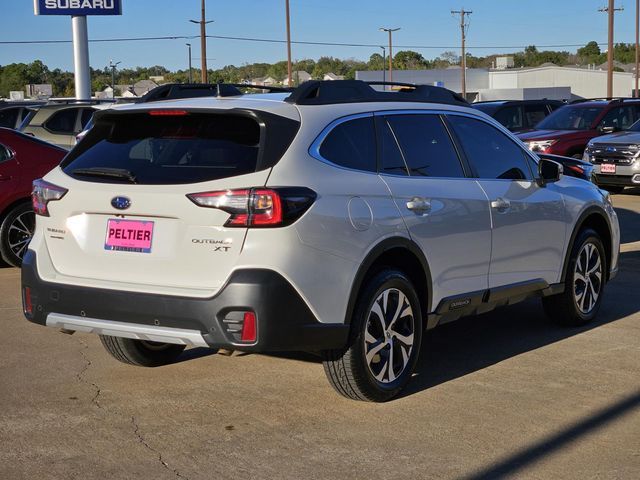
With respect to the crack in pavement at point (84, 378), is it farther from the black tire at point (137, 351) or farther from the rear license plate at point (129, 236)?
the rear license plate at point (129, 236)

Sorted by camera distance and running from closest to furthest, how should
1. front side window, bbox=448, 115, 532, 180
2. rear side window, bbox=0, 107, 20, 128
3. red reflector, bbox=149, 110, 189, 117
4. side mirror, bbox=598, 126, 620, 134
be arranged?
red reflector, bbox=149, 110, 189, 117
front side window, bbox=448, 115, 532, 180
side mirror, bbox=598, 126, 620, 134
rear side window, bbox=0, 107, 20, 128

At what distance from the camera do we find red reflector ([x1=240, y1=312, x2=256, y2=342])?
4930 millimetres

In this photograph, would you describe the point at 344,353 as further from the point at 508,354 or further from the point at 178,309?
the point at 508,354

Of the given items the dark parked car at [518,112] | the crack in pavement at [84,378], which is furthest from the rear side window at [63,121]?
the crack in pavement at [84,378]

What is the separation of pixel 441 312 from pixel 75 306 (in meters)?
2.21

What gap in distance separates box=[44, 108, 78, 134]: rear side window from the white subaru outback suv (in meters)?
14.1

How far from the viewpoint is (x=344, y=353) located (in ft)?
17.8

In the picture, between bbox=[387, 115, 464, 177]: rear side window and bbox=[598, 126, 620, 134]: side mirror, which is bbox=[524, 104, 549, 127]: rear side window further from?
bbox=[387, 115, 464, 177]: rear side window

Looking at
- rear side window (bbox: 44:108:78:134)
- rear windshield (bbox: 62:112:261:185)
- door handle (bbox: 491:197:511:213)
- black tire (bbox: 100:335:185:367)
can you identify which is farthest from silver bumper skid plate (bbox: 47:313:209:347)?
rear side window (bbox: 44:108:78:134)

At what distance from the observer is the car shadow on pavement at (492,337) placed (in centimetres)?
650

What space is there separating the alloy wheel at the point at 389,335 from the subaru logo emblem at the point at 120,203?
1435mm

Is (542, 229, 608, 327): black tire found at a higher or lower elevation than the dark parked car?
lower

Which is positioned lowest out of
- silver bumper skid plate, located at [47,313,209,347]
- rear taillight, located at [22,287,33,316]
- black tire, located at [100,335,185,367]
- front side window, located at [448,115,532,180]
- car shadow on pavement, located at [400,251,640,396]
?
car shadow on pavement, located at [400,251,640,396]

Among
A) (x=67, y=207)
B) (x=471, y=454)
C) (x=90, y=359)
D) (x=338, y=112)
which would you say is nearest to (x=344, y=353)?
(x=471, y=454)
